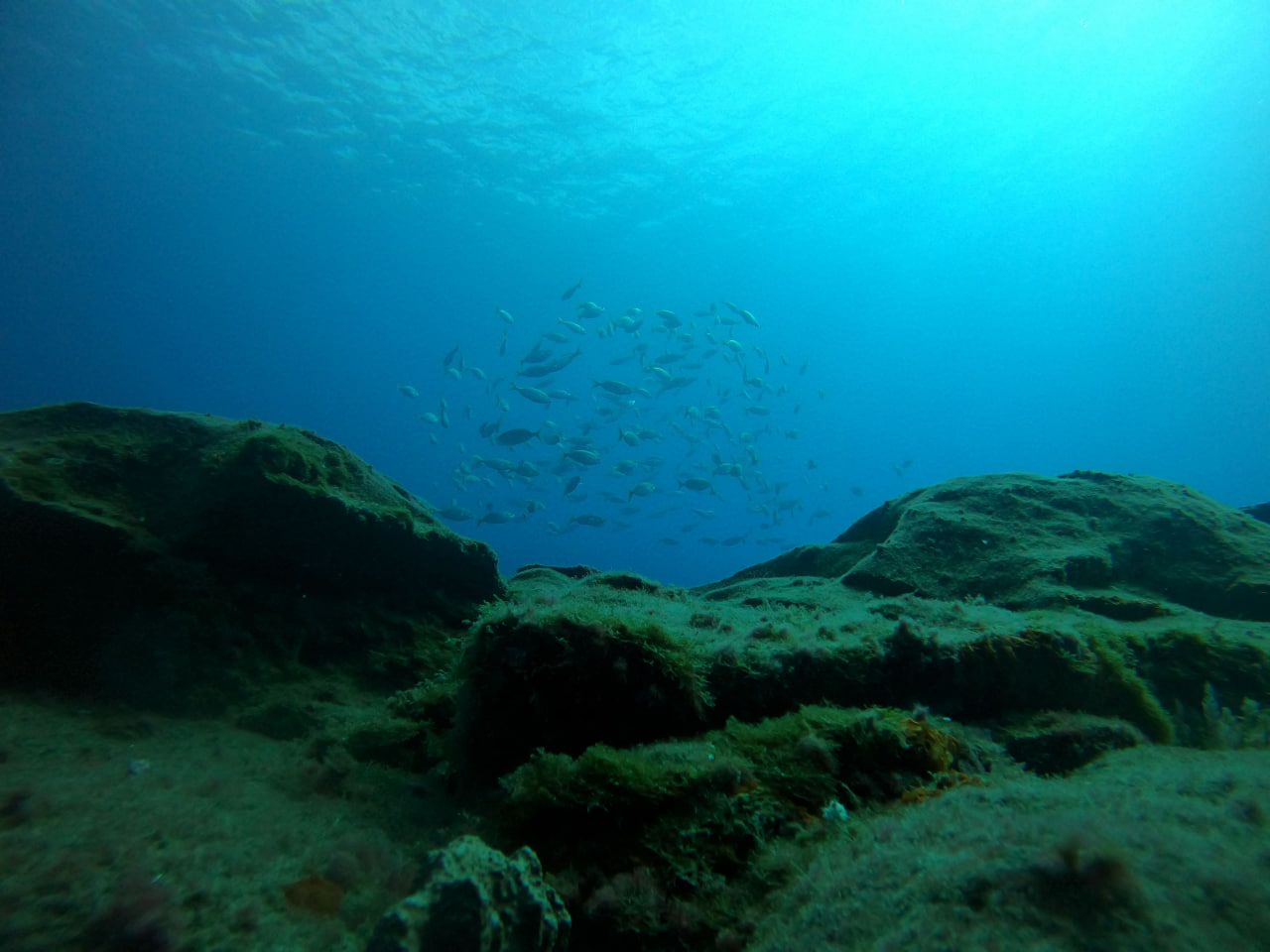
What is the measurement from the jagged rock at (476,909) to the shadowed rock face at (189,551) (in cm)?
436

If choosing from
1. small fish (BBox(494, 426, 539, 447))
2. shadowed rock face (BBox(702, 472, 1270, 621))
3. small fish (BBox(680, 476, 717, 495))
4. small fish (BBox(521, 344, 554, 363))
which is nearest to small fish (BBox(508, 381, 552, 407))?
small fish (BBox(494, 426, 539, 447))

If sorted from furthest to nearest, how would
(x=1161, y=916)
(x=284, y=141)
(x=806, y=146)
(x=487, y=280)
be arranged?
(x=487, y=280)
(x=806, y=146)
(x=284, y=141)
(x=1161, y=916)

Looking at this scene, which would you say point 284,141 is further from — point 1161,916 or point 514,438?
point 1161,916

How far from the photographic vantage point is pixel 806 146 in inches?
1971

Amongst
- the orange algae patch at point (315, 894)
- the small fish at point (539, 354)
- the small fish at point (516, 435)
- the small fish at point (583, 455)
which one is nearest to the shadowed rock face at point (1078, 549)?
the orange algae patch at point (315, 894)

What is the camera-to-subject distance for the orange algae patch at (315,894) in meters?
2.47

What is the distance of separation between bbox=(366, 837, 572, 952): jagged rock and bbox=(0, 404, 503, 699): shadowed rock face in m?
4.36

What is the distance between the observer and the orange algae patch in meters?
2.47

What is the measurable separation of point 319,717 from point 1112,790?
570 cm

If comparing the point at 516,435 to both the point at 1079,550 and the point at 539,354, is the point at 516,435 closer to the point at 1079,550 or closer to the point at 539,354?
the point at 539,354

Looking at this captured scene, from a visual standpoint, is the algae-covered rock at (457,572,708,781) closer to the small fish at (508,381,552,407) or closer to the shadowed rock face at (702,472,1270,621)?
the shadowed rock face at (702,472,1270,621)

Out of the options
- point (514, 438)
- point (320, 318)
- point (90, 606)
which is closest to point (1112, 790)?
point (90, 606)

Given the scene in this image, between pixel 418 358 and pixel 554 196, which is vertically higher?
pixel 418 358

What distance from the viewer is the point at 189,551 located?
550 cm
